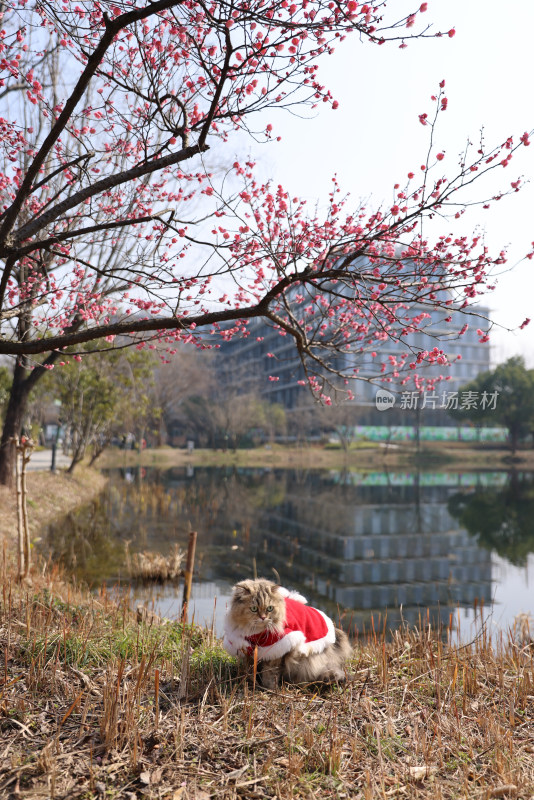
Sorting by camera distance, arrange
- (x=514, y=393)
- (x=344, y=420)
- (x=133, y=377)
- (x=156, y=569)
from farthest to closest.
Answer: (x=344, y=420), (x=514, y=393), (x=133, y=377), (x=156, y=569)

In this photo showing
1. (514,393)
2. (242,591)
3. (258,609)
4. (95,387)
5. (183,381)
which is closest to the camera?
(258,609)

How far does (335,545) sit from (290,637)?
1249 cm

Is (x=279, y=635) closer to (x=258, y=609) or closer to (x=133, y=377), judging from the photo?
(x=258, y=609)

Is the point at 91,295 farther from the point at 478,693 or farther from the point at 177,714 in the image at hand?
the point at 478,693

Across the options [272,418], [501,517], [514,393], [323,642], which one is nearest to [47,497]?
[323,642]

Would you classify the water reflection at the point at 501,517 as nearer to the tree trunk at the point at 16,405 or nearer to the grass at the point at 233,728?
the grass at the point at 233,728

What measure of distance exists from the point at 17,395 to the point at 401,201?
39.1 feet

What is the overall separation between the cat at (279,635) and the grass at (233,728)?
14 cm

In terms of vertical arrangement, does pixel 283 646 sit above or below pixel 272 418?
below

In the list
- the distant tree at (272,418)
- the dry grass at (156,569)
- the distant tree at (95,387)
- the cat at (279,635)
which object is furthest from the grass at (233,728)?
the distant tree at (272,418)

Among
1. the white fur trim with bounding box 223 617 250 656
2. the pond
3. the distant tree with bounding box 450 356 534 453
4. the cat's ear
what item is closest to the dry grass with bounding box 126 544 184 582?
the pond

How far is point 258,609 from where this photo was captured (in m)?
3.75

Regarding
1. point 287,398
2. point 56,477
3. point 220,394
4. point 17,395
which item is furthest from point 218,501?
point 287,398

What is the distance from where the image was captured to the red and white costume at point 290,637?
3797 millimetres
